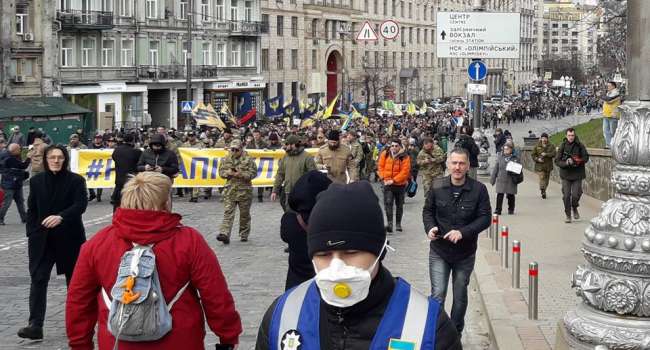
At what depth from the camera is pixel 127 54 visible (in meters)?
57.8

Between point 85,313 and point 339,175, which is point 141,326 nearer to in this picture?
point 85,313

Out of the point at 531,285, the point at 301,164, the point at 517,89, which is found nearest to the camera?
the point at 531,285

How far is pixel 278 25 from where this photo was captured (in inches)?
2940

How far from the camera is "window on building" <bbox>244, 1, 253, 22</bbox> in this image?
6981 centimetres

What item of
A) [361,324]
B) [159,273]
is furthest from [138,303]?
[361,324]

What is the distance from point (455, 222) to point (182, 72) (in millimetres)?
54484

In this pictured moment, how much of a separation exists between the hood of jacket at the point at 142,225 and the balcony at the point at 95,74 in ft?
158

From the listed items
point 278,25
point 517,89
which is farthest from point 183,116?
point 517,89

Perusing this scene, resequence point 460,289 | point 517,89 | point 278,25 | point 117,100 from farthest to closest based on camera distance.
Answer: point 517,89, point 278,25, point 117,100, point 460,289

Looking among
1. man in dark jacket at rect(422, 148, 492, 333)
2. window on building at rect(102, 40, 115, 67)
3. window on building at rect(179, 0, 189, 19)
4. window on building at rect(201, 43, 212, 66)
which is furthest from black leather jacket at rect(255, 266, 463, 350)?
window on building at rect(201, 43, 212, 66)

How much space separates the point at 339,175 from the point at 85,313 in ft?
28.3

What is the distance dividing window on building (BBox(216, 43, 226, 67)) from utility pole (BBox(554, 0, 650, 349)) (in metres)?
61.1

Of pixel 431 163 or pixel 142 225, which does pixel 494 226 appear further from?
pixel 142 225

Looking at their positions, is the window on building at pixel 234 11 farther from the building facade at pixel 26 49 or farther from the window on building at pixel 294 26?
the building facade at pixel 26 49
